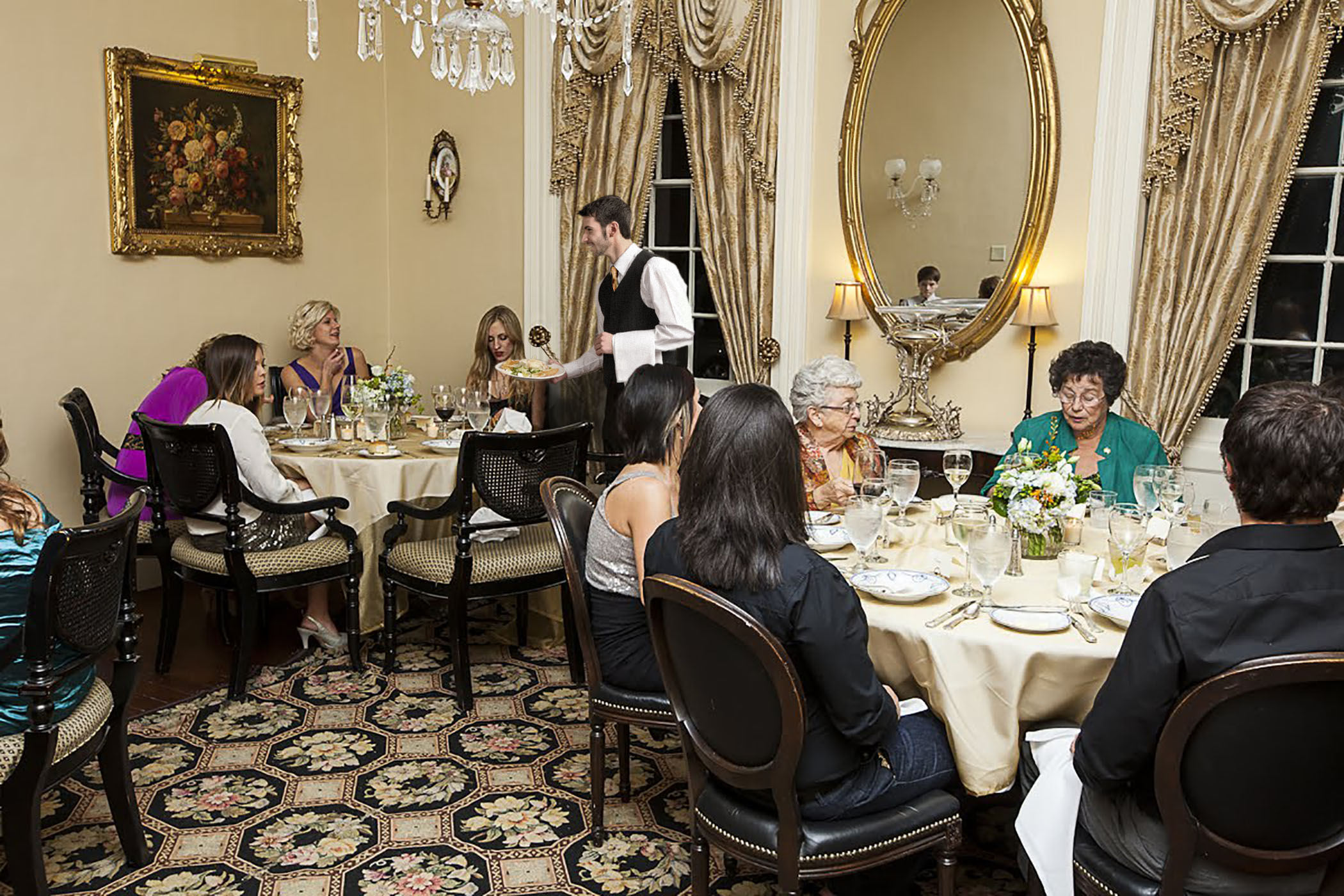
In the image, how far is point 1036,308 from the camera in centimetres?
489

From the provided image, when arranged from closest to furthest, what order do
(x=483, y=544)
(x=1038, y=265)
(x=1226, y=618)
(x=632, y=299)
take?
(x=1226, y=618)
(x=483, y=544)
(x=1038, y=265)
(x=632, y=299)

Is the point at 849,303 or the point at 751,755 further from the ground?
the point at 849,303

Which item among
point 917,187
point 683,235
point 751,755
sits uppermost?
point 917,187

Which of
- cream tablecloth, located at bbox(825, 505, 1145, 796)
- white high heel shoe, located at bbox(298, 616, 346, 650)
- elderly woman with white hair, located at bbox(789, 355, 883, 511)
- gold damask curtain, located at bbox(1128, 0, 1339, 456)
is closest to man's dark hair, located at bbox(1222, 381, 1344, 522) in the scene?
cream tablecloth, located at bbox(825, 505, 1145, 796)

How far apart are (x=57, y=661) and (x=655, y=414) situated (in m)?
1.55

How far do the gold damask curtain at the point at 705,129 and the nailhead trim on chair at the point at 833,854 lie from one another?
142 inches

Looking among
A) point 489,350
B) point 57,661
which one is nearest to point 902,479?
point 57,661

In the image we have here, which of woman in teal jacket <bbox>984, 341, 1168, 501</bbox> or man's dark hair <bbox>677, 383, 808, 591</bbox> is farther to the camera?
woman in teal jacket <bbox>984, 341, 1168, 501</bbox>

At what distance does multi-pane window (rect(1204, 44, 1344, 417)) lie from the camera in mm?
4492

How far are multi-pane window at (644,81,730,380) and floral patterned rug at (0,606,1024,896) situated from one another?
89.5 inches

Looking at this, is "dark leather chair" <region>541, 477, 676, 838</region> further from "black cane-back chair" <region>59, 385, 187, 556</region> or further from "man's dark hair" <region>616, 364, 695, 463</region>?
"black cane-back chair" <region>59, 385, 187, 556</region>

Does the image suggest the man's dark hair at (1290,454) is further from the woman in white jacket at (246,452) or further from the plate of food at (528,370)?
the plate of food at (528,370)

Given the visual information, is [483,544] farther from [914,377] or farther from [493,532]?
[914,377]

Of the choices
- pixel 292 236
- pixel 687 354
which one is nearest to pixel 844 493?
pixel 687 354
